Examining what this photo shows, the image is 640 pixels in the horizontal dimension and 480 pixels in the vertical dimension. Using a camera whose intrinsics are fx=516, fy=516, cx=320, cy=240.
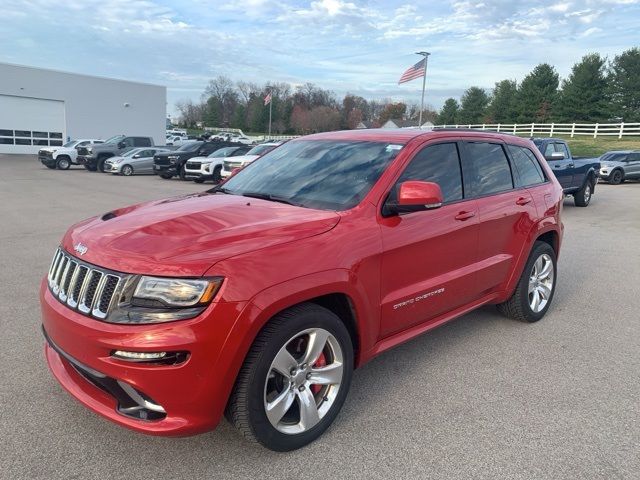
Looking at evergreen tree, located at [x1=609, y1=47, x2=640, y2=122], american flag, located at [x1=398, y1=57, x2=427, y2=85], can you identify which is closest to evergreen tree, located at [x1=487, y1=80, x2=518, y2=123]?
evergreen tree, located at [x1=609, y1=47, x2=640, y2=122]

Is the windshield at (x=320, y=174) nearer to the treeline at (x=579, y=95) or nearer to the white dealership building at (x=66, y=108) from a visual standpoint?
the white dealership building at (x=66, y=108)

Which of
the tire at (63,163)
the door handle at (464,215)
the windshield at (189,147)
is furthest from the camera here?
the tire at (63,163)

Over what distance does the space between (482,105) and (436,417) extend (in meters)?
74.8

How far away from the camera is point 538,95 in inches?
2307

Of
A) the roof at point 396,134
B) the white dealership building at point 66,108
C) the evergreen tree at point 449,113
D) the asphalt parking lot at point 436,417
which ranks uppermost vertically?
the evergreen tree at point 449,113

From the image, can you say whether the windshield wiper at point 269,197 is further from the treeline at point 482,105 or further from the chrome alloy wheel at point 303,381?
the treeline at point 482,105

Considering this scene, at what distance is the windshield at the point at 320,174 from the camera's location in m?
3.47

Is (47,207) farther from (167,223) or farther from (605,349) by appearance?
(605,349)

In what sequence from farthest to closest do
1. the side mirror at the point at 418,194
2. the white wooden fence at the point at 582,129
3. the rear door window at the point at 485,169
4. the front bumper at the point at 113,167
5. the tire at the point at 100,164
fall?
the white wooden fence at the point at 582,129 < the tire at the point at 100,164 < the front bumper at the point at 113,167 < the rear door window at the point at 485,169 < the side mirror at the point at 418,194

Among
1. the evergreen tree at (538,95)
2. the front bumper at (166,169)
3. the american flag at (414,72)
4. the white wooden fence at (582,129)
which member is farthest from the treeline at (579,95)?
the front bumper at (166,169)

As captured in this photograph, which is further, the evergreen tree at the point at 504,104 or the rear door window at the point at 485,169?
the evergreen tree at the point at 504,104

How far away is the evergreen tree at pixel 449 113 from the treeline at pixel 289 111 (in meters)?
14.5

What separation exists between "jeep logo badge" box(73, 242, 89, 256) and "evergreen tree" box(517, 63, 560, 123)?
62459 millimetres

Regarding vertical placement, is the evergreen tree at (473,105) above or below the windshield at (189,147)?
above
